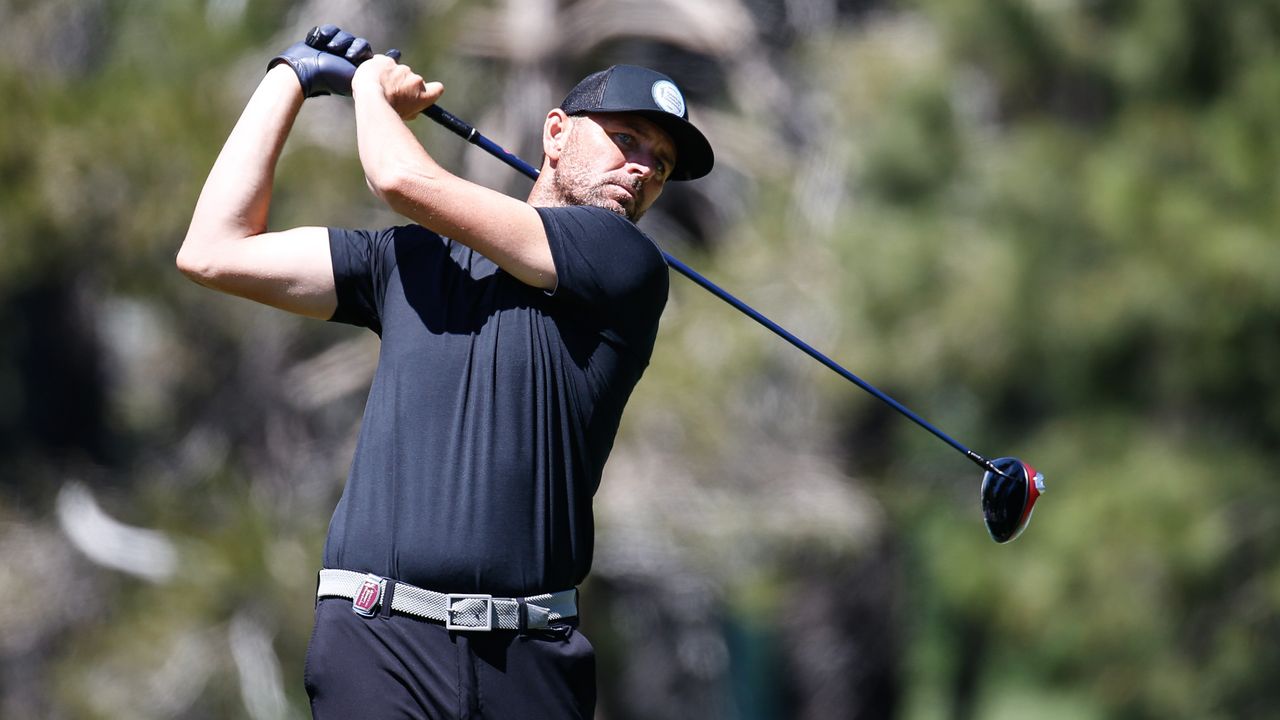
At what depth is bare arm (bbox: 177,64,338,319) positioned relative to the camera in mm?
3113

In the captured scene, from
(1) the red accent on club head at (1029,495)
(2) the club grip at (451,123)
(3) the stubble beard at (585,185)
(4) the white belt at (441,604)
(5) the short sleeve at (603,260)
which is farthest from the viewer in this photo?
(1) the red accent on club head at (1029,495)

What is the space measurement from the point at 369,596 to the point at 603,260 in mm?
662

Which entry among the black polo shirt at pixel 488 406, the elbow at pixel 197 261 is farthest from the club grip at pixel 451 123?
the elbow at pixel 197 261

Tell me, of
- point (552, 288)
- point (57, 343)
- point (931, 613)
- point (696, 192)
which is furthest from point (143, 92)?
point (552, 288)

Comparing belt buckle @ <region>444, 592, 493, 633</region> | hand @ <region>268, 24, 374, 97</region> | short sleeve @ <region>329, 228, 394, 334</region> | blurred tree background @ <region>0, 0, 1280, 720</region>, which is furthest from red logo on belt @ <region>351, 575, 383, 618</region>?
blurred tree background @ <region>0, 0, 1280, 720</region>

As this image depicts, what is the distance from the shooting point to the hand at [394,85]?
121 inches

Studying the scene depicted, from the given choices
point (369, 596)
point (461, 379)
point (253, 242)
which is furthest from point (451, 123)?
point (369, 596)

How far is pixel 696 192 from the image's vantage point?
42.2ft

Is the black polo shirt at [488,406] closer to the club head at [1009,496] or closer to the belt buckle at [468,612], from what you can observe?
the belt buckle at [468,612]

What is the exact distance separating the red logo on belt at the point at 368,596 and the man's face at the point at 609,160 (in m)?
0.77

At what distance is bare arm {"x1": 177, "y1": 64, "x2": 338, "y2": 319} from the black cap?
52 centimetres

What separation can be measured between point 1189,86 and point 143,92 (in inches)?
247

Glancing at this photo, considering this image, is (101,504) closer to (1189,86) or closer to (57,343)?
(57,343)

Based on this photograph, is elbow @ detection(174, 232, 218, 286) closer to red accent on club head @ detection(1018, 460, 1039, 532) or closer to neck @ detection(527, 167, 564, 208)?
neck @ detection(527, 167, 564, 208)
